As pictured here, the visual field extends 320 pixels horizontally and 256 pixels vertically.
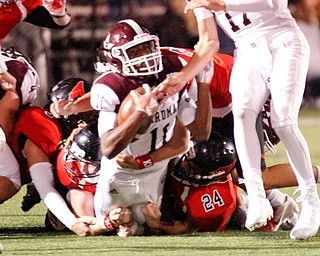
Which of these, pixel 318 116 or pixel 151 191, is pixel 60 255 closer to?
pixel 151 191

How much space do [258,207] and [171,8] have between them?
6.38 meters

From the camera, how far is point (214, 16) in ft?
15.4

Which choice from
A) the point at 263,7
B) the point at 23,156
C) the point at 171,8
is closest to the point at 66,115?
the point at 23,156

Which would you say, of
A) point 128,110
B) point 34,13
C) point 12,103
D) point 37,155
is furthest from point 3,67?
point 128,110

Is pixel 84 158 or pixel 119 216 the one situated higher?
pixel 84 158

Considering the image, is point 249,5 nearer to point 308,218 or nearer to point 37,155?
point 308,218

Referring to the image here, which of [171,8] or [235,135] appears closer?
[235,135]

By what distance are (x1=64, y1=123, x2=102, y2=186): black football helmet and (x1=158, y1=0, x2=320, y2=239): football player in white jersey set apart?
468 mm

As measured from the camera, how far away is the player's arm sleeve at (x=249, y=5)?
4281 mm

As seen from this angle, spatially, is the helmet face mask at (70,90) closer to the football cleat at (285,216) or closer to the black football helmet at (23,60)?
the black football helmet at (23,60)

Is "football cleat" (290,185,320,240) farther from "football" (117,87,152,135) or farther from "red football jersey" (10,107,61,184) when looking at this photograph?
"red football jersey" (10,107,61,184)

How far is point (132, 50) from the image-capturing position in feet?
14.0

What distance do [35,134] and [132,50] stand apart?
Answer: 69 cm

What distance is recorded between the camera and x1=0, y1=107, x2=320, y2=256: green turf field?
389cm
